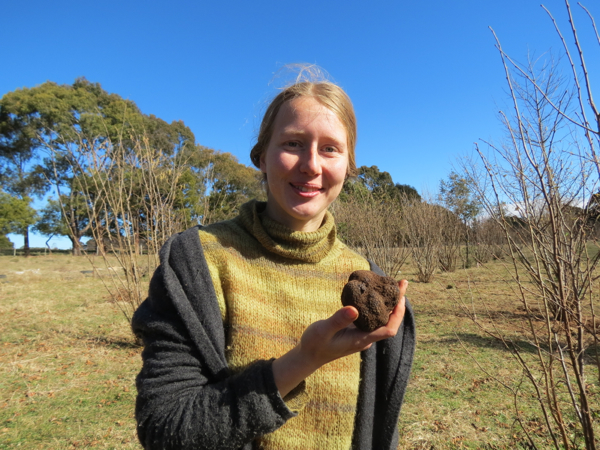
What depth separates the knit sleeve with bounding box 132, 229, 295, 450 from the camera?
32.8 inches

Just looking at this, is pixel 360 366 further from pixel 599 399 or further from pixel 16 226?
pixel 16 226

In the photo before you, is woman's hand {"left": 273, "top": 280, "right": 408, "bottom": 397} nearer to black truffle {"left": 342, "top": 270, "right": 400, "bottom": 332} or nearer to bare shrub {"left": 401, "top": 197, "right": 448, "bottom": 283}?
black truffle {"left": 342, "top": 270, "right": 400, "bottom": 332}

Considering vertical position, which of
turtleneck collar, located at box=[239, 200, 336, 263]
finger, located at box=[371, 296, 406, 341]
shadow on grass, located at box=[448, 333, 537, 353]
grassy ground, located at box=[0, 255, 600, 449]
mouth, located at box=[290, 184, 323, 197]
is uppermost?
mouth, located at box=[290, 184, 323, 197]

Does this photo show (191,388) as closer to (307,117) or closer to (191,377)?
(191,377)

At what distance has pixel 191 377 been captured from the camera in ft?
2.88

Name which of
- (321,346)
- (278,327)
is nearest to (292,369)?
(321,346)

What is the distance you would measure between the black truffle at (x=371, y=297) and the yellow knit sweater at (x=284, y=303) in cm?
15

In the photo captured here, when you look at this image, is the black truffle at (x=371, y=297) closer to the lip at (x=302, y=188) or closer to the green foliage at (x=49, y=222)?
the lip at (x=302, y=188)

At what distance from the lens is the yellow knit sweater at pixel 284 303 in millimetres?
1016

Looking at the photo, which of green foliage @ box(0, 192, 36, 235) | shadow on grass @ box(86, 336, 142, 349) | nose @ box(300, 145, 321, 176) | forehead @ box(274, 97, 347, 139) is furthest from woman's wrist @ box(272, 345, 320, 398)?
green foliage @ box(0, 192, 36, 235)

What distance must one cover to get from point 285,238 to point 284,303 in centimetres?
20

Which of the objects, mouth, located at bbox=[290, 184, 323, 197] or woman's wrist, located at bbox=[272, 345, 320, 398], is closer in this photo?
woman's wrist, located at bbox=[272, 345, 320, 398]

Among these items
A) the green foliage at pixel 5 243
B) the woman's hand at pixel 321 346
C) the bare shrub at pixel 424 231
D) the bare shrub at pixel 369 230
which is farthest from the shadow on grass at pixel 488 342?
the green foliage at pixel 5 243

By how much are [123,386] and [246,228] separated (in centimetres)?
440
